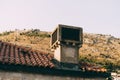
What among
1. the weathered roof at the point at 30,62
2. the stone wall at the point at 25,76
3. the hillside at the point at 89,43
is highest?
the weathered roof at the point at 30,62

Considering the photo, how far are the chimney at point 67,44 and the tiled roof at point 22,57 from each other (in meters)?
0.61

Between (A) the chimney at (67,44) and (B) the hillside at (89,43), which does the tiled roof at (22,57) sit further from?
(B) the hillside at (89,43)

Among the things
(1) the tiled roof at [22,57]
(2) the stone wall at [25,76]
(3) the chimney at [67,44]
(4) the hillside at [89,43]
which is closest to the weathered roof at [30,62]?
(1) the tiled roof at [22,57]

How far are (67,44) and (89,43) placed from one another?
115 ft

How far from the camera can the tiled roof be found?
11060 millimetres

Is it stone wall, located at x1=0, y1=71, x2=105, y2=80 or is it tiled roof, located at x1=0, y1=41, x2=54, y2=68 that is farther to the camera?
tiled roof, located at x1=0, y1=41, x2=54, y2=68

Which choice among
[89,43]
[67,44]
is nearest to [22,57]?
[67,44]

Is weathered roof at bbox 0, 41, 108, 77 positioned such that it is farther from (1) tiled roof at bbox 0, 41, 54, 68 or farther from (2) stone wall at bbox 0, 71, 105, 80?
(2) stone wall at bbox 0, 71, 105, 80

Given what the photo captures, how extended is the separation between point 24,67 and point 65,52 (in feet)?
8.02

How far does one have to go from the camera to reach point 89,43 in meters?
47.5

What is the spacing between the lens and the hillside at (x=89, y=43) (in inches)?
1471

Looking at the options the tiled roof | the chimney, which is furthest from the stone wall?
the chimney

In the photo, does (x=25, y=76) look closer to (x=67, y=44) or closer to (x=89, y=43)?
(x=67, y=44)

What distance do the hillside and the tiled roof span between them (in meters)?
21.5
